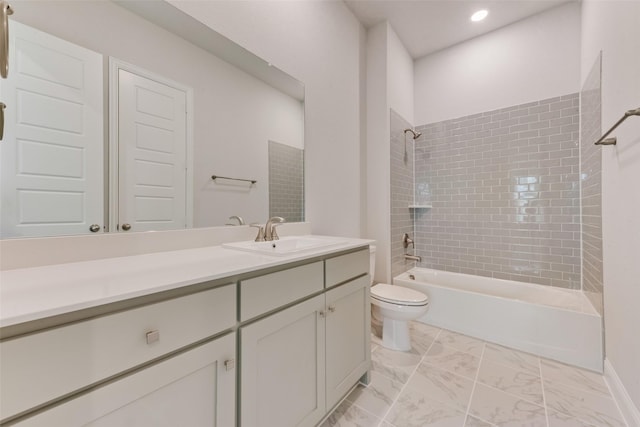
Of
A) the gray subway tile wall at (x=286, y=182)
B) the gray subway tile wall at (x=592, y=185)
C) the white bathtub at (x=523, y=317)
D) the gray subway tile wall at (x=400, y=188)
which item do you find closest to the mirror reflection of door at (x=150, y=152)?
the gray subway tile wall at (x=286, y=182)

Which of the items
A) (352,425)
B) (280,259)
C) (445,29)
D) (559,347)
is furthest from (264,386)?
(445,29)

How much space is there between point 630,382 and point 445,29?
301cm

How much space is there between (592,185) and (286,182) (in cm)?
231

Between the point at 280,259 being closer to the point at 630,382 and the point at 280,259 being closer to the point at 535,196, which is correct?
the point at 630,382

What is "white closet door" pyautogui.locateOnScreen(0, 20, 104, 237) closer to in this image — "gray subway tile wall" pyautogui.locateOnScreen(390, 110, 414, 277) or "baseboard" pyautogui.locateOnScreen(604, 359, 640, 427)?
"gray subway tile wall" pyautogui.locateOnScreen(390, 110, 414, 277)

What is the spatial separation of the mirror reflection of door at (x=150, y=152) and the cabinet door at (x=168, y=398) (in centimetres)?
65

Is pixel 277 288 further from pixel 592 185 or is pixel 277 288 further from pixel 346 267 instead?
pixel 592 185

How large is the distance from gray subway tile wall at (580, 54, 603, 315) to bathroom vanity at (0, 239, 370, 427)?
75.8 inches

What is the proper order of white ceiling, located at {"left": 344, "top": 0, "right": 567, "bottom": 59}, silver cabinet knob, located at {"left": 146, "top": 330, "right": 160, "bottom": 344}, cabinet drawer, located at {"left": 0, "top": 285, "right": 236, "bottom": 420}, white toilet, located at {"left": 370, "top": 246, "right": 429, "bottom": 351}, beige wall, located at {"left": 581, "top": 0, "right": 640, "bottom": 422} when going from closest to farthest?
1. cabinet drawer, located at {"left": 0, "top": 285, "right": 236, "bottom": 420}
2. silver cabinet knob, located at {"left": 146, "top": 330, "right": 160, "bottom": 344}
3. beige wall, located at {"left": 581, "top": 0, "right": 640, "bottom": 422}
4. white toilet, located at {"left": 370, "top": 246, "right": 429, "bottom": 351}
5. white ceiling, located at {"left": 344, "top": 0, "right": 567, "bottom": 59}

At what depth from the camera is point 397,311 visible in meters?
1.96

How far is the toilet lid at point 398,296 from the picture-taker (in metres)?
1.95

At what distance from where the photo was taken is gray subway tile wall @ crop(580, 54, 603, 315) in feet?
5.93

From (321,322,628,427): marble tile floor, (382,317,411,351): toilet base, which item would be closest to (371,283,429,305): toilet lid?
(382,317,411,351): toilet base

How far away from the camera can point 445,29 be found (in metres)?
2.62
